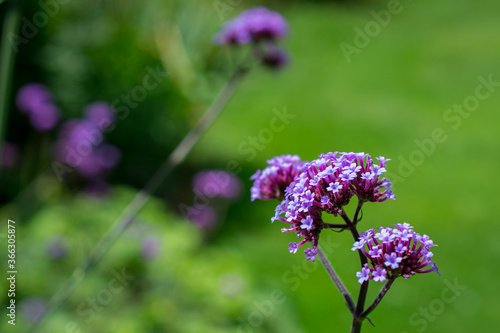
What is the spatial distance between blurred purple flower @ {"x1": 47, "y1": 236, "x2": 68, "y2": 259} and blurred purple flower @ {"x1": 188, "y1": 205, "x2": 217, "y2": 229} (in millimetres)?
1474

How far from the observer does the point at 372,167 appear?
1.26 m

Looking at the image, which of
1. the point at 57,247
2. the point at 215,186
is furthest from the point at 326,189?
the point at 215,186

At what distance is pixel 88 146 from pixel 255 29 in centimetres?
182

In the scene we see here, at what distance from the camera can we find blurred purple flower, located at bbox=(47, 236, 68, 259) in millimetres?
3561

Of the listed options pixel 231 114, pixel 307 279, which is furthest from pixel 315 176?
pixel 231 114

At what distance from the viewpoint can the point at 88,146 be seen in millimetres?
4047

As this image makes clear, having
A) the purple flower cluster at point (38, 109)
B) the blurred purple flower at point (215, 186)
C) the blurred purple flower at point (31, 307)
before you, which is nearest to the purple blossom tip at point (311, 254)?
the blurred purple flower at point (31, 307)

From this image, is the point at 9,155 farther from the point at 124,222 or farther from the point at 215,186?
the point at 124,222

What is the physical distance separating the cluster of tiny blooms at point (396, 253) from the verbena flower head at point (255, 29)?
1.60 meters

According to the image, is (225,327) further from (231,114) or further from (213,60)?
(231,114)

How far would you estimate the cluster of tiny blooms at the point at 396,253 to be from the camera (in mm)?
1130

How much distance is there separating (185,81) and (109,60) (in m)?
0.77

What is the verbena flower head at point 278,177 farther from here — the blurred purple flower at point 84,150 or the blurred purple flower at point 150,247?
the blurred purple flower at point 84,150

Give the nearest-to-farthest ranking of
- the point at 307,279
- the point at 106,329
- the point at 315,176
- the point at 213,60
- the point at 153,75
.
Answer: the point at 315,176 < the point at 106,329 < the point at 307,279 < the point at 153,75 < the point at 213,60
